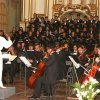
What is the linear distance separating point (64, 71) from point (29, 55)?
5.34 feet

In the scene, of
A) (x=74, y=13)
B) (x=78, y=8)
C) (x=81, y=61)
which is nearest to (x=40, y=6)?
(x=74, y=13)

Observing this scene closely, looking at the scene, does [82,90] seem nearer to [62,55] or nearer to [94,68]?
[94,68]

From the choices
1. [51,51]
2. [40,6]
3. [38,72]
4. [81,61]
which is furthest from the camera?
[40,6]

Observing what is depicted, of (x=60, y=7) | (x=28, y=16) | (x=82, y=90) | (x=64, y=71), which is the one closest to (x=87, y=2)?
(x=60, y=7)

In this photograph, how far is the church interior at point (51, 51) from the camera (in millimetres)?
7801

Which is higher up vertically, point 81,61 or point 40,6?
point 40,6

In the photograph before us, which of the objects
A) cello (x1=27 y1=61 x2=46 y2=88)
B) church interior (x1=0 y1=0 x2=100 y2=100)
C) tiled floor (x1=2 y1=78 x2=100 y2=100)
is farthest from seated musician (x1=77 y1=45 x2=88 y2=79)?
cello (x1=27 y1=61 x2=46 y2=88)

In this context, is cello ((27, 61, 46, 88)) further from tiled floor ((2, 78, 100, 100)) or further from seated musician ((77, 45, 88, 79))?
Answer: seated musician ((77, 45, 88, 79))

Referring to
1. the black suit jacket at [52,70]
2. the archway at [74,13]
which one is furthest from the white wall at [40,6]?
the black suit jacket at [52,70]

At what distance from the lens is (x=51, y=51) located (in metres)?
7.87

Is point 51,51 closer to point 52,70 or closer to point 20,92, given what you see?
point 52,70

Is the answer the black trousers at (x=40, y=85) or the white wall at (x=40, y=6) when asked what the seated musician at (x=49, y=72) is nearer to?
the black trousers at (x=40, y=85)

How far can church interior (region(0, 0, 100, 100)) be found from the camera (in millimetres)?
7801

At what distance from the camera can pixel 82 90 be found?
4738 millimetres
